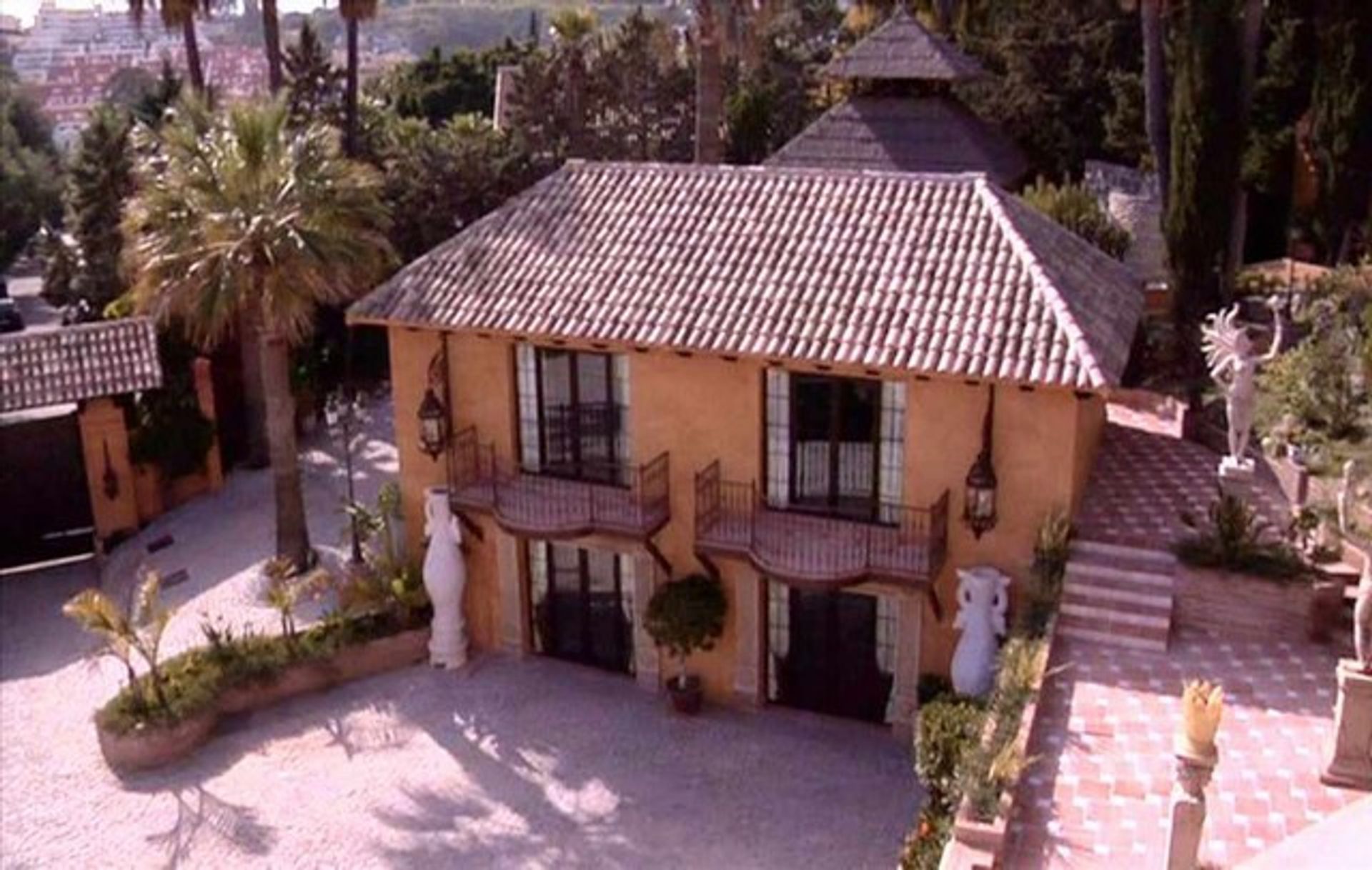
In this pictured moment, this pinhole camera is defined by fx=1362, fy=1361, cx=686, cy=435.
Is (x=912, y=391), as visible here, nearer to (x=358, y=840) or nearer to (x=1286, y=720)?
(x=1286, y=720)

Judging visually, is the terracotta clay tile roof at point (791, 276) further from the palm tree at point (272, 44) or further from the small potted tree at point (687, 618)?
the palm tree at point (272, 44)

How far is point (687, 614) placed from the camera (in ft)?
65.0

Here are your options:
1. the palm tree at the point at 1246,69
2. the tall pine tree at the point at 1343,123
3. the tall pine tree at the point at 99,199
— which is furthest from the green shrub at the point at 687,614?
the tall pine tree at the point at 99,199

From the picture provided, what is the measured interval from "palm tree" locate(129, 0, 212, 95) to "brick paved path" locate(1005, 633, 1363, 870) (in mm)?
24292

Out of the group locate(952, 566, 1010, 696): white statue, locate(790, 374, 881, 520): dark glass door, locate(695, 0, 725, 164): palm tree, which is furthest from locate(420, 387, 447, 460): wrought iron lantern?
locate(695, 0, 725, 164): palm tree

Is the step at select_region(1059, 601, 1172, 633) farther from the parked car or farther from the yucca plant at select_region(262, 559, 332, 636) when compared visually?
the parked car

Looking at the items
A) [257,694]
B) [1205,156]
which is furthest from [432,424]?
[1205,156]

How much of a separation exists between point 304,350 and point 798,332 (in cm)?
1773

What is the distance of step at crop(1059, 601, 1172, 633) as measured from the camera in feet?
56.3

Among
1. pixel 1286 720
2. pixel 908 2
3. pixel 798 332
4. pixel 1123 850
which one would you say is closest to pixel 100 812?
pixel 798 332

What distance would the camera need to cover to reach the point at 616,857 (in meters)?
17.3

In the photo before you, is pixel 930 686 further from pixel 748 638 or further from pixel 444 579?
pixel 444 579

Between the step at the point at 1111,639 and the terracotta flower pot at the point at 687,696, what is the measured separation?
5698 mm

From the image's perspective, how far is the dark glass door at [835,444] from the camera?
19.2m
